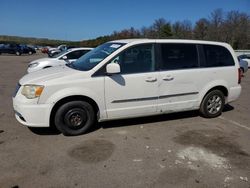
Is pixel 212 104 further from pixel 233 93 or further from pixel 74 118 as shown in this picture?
pixel 74 118

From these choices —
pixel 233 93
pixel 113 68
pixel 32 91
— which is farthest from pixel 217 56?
pixel 32 91

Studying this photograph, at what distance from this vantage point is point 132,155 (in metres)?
4.19

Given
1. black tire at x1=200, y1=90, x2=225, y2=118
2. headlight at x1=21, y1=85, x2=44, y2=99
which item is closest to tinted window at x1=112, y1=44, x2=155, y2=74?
headlight at x1=21, y1=85, x2=44, y2=99

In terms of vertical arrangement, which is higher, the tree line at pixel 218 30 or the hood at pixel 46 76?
the tree line at pixel 218 30

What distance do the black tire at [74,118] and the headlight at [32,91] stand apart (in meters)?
0.48

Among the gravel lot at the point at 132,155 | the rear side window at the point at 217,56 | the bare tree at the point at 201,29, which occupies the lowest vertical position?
the gravel lot at the point at 132,155

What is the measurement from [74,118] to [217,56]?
362cm

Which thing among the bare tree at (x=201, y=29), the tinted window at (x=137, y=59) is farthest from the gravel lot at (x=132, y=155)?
the bare tree at (x=201, y=29)

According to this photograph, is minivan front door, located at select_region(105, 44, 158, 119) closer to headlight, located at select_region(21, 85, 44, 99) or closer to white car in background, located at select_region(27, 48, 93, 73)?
headlight, located at select_region(21, 85, 44, 99)

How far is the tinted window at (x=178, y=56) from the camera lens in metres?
5.44

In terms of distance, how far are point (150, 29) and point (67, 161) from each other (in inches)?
2386

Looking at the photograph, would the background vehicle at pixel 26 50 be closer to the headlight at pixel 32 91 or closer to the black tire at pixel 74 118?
the headlight at pixel 32 91

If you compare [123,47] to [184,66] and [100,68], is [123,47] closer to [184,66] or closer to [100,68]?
[100,68]

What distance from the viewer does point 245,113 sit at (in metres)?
6.84
